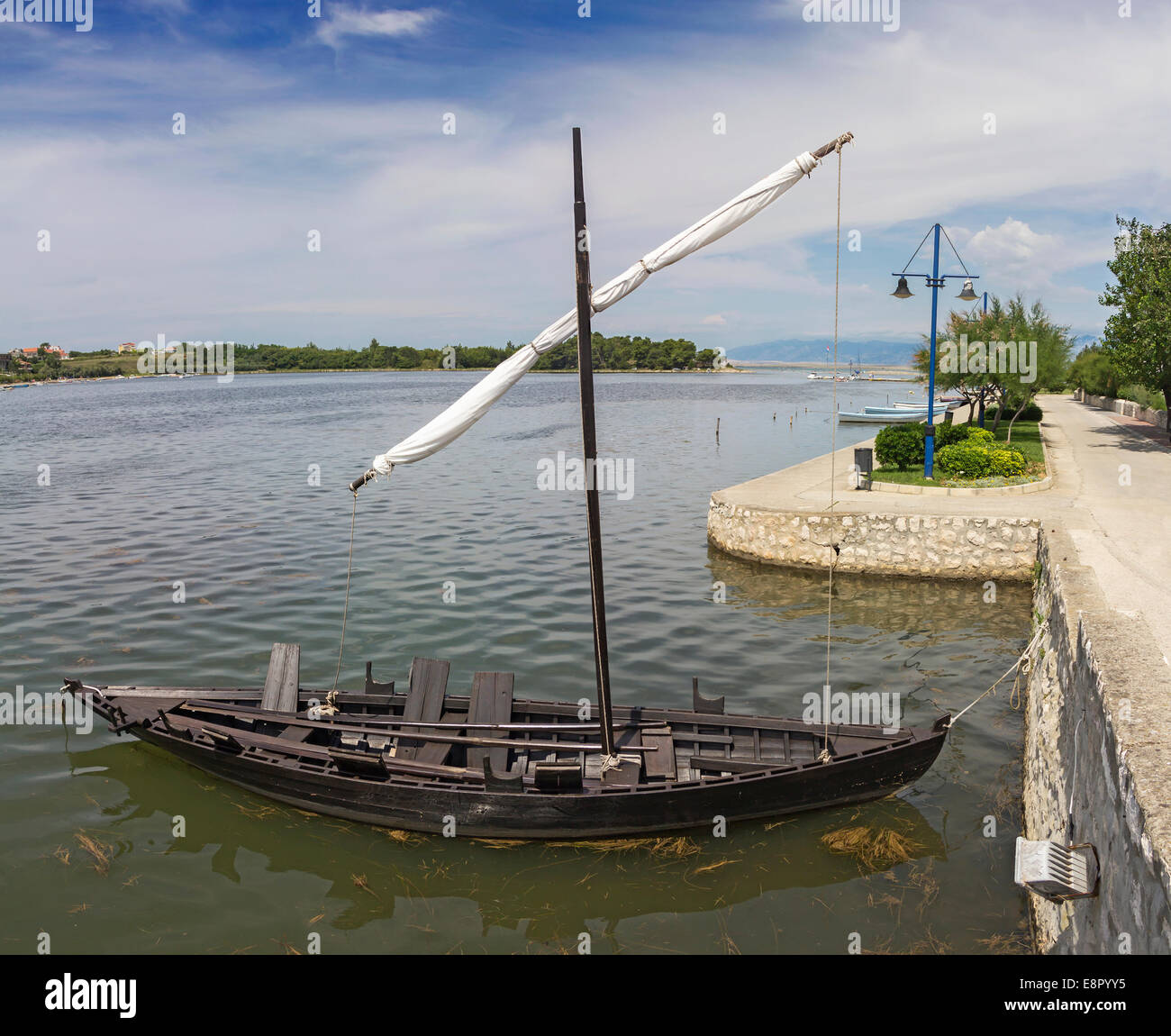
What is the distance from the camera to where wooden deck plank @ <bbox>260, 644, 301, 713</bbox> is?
11.2 meters

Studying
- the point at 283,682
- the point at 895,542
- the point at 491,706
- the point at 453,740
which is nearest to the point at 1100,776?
the point at 453,740

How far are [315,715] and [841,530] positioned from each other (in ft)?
44.9

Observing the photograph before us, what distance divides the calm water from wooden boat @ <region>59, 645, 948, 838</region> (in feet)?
1.59

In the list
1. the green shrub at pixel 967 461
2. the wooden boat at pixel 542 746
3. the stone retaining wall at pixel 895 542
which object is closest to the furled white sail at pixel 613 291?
the wooden boat at pixel 542 746

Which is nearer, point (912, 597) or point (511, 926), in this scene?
point (511, 926)

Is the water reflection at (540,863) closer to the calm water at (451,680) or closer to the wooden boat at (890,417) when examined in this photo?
the calm water at (451,680)

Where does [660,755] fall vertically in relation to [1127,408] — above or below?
below

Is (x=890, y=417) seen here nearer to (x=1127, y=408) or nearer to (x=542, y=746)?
(x=1127, y=408)

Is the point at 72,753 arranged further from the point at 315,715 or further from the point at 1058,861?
the point at 1058,861

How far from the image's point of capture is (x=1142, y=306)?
28.1 metres

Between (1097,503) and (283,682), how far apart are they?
18675 millimetres

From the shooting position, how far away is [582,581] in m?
20.6
